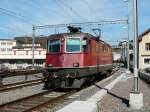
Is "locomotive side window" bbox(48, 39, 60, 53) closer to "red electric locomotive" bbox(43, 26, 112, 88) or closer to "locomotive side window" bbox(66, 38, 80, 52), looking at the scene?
"red electric locomotive" bbox(43, 26, 112, 88)

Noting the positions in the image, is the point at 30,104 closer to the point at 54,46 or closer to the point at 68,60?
the point at 68,60

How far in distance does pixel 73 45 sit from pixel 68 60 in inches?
37.8

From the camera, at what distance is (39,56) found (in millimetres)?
106625

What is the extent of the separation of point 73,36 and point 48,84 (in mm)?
3104

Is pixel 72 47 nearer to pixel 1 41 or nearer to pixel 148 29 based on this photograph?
pixel 148 29

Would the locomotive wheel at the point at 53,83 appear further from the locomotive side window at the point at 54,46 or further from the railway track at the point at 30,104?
the railway track at the point at 30,104

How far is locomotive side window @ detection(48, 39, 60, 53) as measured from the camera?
20.1m

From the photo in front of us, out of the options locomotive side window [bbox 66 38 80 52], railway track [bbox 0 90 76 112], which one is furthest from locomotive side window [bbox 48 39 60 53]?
railway track [bbox 0 90 76 112]

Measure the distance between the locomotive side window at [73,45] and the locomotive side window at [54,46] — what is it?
1.96 ft

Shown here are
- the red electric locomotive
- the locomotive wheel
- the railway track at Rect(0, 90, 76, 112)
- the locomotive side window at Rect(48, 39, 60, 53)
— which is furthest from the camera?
→ the locomotive side window at Rect(48, 39, 60, 53)

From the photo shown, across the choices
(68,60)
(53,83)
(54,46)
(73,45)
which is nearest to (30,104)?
(53,83)

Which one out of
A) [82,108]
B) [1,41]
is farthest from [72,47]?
[1,41]

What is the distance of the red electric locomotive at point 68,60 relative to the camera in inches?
755

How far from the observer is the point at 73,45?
19.9 metres
